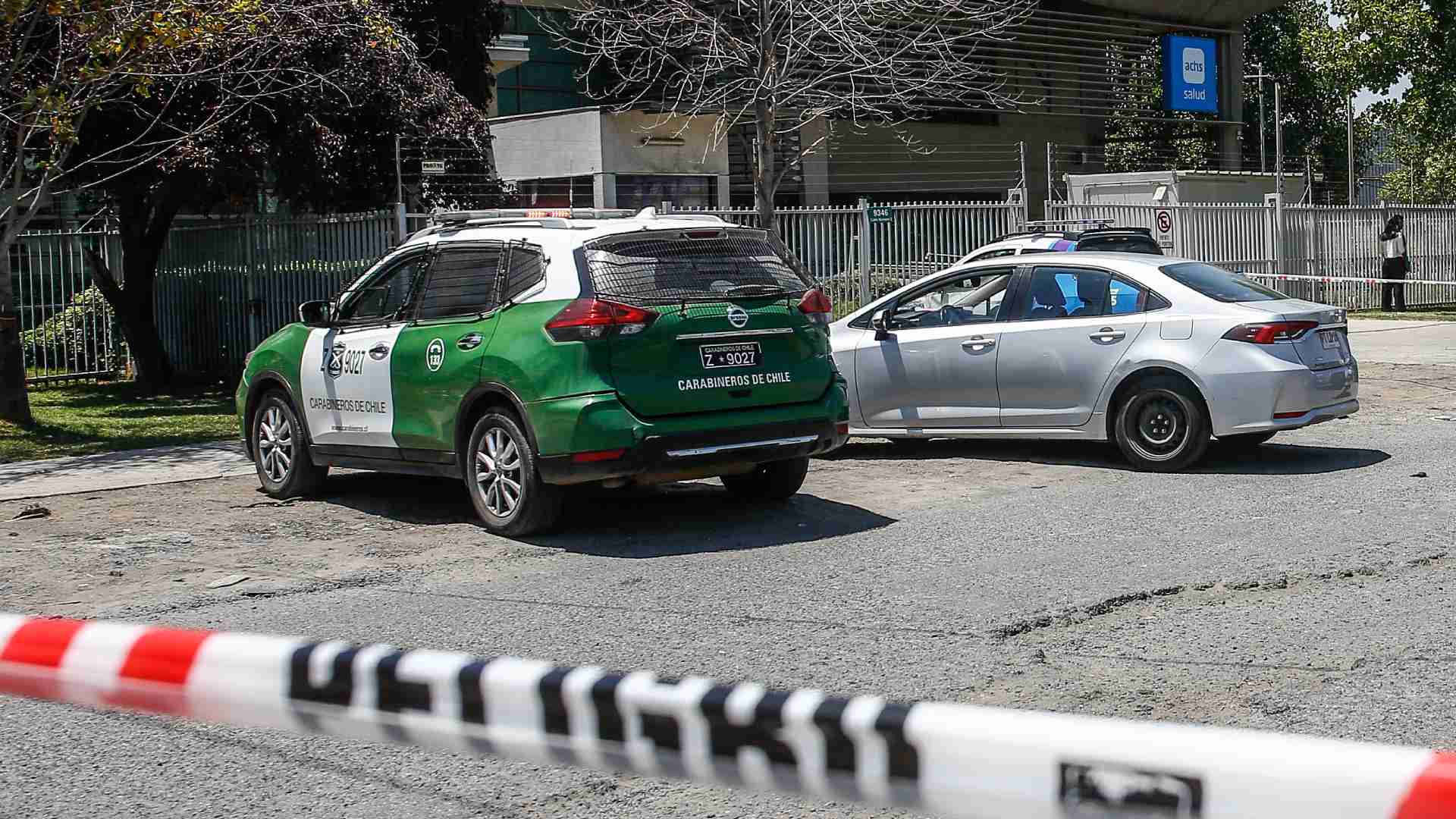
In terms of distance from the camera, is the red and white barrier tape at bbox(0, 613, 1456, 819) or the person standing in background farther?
the person standing in background

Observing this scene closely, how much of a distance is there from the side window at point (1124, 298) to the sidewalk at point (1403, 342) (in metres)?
8.73

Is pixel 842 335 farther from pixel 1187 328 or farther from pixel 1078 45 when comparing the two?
pixel 1078 45

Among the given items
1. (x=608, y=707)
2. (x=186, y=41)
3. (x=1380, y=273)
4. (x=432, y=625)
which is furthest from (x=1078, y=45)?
(x=608, y=707)

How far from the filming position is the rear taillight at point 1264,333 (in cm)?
1070

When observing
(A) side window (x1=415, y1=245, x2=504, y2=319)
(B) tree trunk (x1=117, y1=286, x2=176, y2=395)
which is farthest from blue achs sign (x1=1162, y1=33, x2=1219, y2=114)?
(A) side window (x1=415, y1=245, x2=504, y2=319)

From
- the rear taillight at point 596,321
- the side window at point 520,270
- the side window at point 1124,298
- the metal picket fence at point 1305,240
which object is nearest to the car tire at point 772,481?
the rear taillight at point 596,321

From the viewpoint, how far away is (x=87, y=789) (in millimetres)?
4711

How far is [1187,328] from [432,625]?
6049 millimetres

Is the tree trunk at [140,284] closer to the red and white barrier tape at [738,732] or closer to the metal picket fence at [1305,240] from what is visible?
the metal picket fence at [1305,240]

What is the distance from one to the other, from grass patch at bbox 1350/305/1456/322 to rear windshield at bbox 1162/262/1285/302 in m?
15.9

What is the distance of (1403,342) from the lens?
2134cm

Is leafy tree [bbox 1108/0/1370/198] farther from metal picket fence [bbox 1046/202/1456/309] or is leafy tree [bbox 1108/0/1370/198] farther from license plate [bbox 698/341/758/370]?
license plate [bbox 698/341/758/370]

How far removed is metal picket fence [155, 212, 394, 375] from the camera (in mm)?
18359

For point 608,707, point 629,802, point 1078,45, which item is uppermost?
point 1078,45
